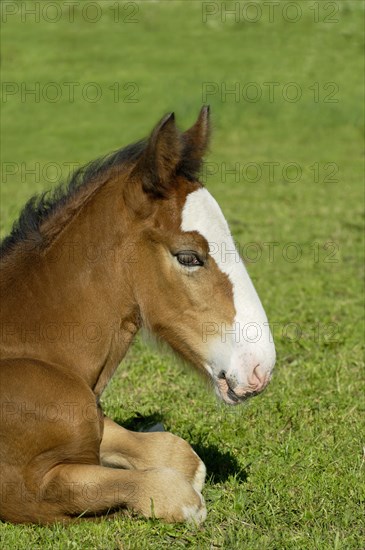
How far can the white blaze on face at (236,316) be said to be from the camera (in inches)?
173

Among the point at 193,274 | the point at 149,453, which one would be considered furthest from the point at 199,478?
the point at 193,274

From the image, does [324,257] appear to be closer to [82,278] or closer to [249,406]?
[249,406]

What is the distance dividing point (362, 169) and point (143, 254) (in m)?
13.0

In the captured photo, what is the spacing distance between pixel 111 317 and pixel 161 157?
829 millimetres

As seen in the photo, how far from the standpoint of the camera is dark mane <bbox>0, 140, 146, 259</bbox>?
4823mm

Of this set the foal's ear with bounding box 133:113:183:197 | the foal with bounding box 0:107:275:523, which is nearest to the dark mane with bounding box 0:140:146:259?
the foal with bounding box 0:107:275:523

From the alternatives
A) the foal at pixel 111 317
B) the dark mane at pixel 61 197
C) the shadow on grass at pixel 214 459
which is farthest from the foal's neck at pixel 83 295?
the shadow on grass at pixel 214 459

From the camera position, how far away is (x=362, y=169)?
669 inches

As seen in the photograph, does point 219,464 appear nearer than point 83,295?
No

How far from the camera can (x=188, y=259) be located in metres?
4.50

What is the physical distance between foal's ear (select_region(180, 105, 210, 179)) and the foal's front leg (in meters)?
1.40

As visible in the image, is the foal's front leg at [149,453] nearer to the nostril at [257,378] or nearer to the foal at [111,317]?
the foal at [111,317]

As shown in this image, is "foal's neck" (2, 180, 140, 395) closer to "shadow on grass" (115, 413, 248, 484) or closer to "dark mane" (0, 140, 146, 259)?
"dark mane" (0, 140, 146, 259)

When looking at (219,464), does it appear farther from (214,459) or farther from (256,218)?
(256,218)
